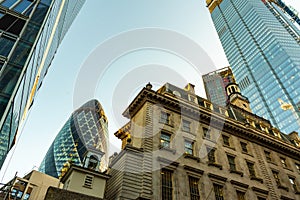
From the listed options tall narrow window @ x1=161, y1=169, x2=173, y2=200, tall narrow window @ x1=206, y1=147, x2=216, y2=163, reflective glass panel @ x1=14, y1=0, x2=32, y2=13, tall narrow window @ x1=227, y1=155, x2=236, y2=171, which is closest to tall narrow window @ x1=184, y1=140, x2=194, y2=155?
tall narrow window @ x1=206, y1=147, x2=216, y2=163

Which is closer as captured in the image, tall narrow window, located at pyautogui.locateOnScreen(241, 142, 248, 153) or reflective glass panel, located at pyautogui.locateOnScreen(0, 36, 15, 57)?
reflective glass panel, located at pyautogui.locateOnScreen(0, 36, 15, 57)

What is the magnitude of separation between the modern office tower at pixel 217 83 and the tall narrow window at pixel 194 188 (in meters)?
148

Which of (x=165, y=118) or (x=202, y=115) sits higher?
(x=202, y=115)

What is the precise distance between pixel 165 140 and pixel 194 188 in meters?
5.89

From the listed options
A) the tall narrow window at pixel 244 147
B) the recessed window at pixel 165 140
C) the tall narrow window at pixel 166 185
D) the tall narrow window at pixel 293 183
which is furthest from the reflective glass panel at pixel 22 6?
the tall narrow window at pixel 293 183

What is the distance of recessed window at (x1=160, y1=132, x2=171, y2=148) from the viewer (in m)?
25.6

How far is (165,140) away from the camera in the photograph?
85.9 feet

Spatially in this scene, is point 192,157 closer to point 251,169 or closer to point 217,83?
point 251,169

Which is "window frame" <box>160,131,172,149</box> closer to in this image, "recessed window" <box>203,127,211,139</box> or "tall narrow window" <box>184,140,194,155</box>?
"tall narrow window" <box>184,140,194,155</box>

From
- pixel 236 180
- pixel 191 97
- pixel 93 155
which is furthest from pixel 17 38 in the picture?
pixel 236 180

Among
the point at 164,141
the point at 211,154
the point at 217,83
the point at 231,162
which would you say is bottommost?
the point at 231,162

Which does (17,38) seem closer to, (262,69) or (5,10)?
(5,10)

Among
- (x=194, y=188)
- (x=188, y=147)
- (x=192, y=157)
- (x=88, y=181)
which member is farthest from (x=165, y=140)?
(x=88, y=181)

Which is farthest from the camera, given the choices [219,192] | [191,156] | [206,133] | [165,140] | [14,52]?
[206,133]
